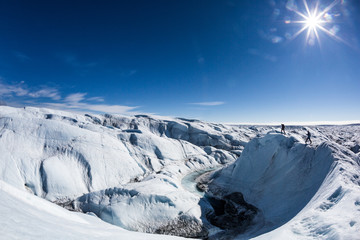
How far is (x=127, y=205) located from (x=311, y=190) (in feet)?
56.1

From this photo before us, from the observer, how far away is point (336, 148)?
15867 millimetres

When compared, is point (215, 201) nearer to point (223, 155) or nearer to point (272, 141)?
point (272, 141)

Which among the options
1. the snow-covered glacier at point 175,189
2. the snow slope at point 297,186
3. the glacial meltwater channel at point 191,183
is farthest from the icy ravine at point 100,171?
the snow slope at point 297,186

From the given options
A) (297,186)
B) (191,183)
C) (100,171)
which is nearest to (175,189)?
(191,183)

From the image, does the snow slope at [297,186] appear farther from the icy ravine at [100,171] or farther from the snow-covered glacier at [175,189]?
the icy ravine at [100,171]

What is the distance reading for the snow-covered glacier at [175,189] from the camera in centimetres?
712

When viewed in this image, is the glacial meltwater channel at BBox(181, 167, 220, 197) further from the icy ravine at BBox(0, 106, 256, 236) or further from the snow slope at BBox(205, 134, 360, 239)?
the snow slope at BBox(205, 134, 360, 239)

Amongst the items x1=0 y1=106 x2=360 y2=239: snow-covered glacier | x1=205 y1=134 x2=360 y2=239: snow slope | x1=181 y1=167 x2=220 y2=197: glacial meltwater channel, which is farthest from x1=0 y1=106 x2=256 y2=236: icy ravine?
x1=205 y1=134 x2=360 y2=239: snow slope

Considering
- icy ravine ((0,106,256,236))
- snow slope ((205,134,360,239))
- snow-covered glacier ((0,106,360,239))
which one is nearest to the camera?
snow-covered glacier ((0,106,360,239))

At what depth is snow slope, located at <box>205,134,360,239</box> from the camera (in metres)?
7.24

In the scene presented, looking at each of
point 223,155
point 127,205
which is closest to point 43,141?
point 127,205

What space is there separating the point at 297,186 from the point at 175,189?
42.7ft

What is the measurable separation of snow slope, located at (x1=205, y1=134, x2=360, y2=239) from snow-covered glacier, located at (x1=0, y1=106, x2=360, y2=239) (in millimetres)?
71

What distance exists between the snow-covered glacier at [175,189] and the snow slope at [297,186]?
7 cm
